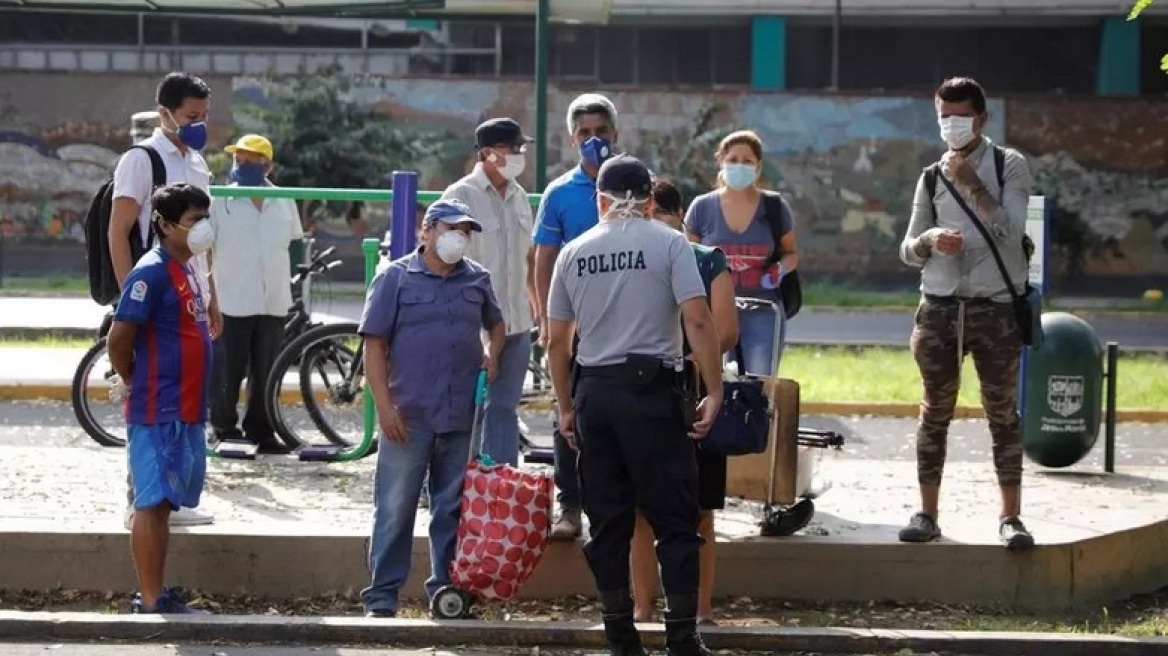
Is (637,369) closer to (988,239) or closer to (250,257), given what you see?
(988,239)

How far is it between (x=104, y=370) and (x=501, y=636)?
199 inches

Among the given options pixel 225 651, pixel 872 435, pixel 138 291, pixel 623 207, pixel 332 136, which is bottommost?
pixel 225 651

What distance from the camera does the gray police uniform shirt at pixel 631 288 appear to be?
7.00 metres

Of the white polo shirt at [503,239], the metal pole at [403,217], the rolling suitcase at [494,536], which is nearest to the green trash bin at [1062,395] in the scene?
the white polo shirt at [503,239]

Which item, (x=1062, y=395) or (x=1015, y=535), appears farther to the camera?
(x=1062, y=395)

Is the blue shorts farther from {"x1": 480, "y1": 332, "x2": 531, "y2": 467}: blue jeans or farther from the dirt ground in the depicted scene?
{"x1": 480, "y1": 332, "x2": 531, "y2": 467}: blue jeans

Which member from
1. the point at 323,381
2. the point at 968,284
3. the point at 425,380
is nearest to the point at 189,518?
the point at 425,380

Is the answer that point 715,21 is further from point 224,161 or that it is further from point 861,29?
point 224,161

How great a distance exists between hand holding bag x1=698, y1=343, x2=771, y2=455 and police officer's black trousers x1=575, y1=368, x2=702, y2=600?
251 millimetres

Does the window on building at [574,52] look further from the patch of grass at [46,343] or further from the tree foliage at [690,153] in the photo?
the patch of grass at [46,343]

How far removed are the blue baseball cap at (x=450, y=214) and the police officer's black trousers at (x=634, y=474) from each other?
88 cm

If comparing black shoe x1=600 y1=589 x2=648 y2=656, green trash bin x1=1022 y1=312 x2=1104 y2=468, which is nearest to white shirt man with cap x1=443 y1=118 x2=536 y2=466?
black shoe x1=600 y1=589 x2=648 y2=656

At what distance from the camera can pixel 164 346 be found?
Answer: 765 cm

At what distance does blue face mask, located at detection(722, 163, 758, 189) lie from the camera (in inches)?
356
